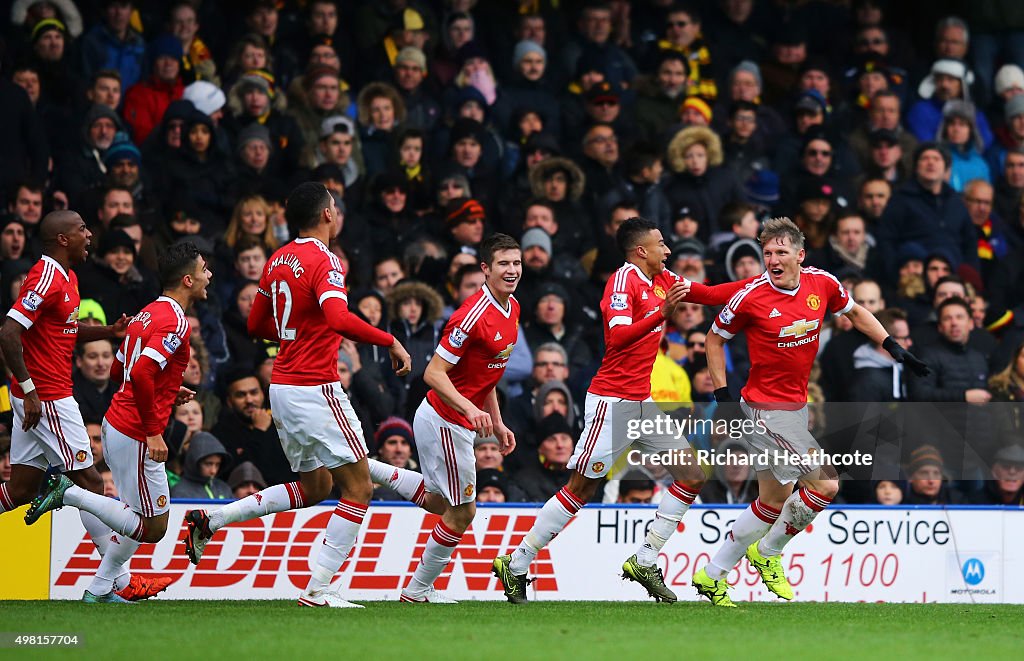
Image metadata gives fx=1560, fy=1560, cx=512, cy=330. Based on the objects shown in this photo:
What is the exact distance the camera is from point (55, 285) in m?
10.6

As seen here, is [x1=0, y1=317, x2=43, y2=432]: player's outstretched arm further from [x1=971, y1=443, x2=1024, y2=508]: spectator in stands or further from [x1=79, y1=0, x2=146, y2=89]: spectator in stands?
[x1=971, y1=443, x2=1024, y2=508]: spectator in stands

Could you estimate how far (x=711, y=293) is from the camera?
1094 centimetres

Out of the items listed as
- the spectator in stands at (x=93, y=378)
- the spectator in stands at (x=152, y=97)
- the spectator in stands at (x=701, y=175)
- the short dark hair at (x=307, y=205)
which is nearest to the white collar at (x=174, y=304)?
the short dark hair at (x=307, y=205)

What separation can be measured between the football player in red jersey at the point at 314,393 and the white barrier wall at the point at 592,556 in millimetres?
2071

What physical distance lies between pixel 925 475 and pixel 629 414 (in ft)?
14.1

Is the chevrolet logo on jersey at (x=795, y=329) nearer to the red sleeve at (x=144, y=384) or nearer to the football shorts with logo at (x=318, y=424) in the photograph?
the football shorts with logo at (x=318, y=424)

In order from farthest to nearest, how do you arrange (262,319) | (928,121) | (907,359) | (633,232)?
(928,121) → (633,232) → (907,359) → (262,319)

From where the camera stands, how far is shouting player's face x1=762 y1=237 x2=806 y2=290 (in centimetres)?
1064

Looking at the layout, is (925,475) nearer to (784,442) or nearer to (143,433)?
(784,442)

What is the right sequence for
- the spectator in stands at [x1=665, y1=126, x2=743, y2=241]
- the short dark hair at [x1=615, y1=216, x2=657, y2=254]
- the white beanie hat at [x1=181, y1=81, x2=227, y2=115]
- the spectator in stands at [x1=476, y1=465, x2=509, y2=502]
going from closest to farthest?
the short dark hair at [x1=615, y1=216, x2=657, y2=254] < the spectator in stands at [x1=476, y1=465, x2=509, y2=502] < the white beanie hat at [x1=181, y1=81, x2=227, y2=115] < the spectator in stands at [x1=665, y1=126, x2=743, y2=241]

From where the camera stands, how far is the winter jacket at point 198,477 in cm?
1252

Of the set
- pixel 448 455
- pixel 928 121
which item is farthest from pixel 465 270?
pixel 928 121

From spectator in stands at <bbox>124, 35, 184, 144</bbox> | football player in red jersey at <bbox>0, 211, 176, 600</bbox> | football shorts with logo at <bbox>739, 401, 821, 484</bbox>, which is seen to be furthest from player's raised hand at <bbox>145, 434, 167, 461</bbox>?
spectator in stands at <bbox>124, 35, 184, 144</bbox>

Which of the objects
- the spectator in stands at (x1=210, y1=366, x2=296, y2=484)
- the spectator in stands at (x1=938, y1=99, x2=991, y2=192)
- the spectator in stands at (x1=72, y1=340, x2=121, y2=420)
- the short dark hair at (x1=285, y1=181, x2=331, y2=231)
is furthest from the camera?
the spectator in stands at (x1=938, y1=99, x2=991, y2=192)
